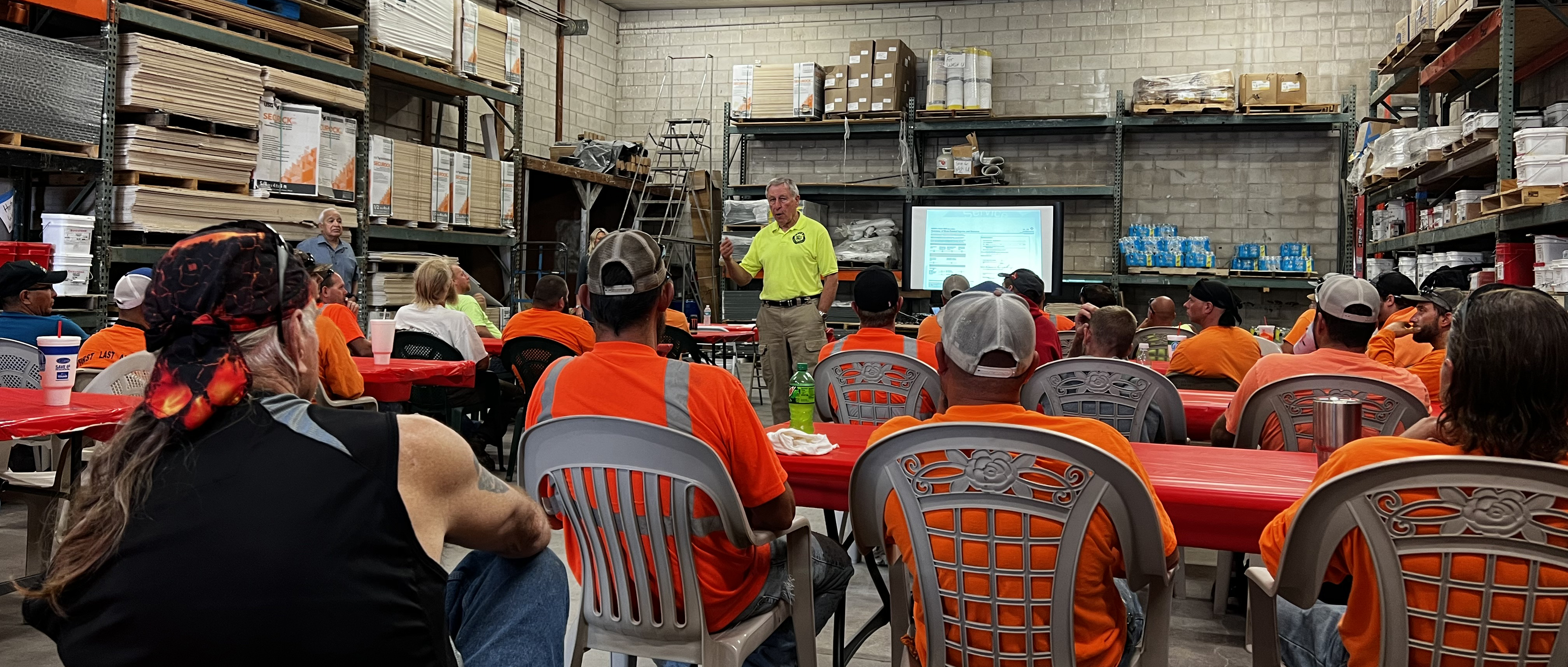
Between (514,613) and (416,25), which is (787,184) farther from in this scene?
(514,613)

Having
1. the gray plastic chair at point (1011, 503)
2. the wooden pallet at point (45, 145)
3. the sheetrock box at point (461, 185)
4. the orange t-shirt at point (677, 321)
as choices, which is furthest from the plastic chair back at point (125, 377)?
the sheetrock box at point (461, 185)

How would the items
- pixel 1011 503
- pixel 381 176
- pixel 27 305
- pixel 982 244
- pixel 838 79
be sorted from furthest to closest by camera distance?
pixel 838 79 < pixel 982 244 < pixel 381 176 < pixel 27 305 < pixel 1011 503

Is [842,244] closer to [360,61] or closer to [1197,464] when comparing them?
[360,61]

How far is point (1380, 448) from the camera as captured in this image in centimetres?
183

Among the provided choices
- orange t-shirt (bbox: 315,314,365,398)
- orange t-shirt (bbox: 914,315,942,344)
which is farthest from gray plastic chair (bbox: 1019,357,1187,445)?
orange t-shirt (bbox: 315,314,365,398)

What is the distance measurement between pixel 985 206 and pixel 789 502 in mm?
9731

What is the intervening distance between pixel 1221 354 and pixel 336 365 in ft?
12.6

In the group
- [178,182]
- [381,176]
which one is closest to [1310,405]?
[178,182]

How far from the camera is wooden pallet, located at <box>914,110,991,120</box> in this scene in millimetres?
11648

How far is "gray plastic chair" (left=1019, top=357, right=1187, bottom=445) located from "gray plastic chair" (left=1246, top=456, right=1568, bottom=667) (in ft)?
6.46

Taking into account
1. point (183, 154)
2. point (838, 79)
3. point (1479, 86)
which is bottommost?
point (183, 154)

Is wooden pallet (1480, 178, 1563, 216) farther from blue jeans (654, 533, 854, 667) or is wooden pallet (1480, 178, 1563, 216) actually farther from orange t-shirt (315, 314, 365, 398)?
orange t-shirt (315, 314, 365, 398)

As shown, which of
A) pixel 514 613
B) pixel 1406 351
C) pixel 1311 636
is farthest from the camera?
pixel 1406 351

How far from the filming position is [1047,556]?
192 cm
